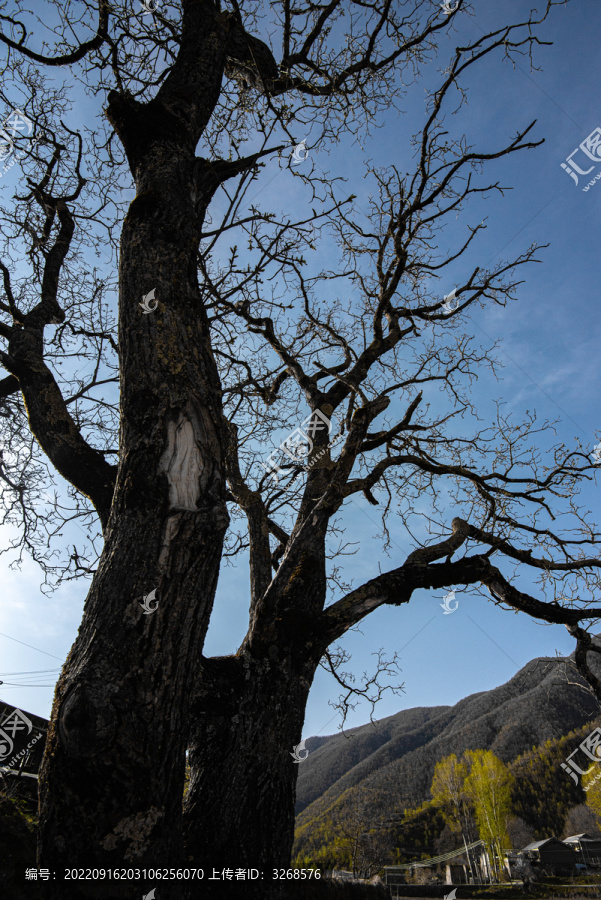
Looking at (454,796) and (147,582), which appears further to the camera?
(454,796)

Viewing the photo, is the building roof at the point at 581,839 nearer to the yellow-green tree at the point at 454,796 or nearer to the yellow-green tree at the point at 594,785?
the yellow-green tree at the point at 594,785

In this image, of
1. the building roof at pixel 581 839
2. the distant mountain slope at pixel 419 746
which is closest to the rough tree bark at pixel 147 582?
the building roof at pixel 581 839

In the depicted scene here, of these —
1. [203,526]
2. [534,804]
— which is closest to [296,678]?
[203,526]

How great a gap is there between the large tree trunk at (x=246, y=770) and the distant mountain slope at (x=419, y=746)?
65295mm

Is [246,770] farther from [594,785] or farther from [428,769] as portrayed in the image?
[428,769]

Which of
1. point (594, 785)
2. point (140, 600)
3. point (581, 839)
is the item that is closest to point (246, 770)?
point (140, 600)

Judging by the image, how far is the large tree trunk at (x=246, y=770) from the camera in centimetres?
204

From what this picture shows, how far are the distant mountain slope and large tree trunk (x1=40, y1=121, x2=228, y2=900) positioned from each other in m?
66.5

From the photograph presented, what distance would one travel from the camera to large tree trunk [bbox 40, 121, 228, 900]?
135cm

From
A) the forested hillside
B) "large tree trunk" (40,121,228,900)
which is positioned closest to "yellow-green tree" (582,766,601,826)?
"large tree trunk" (40,121,228,900)

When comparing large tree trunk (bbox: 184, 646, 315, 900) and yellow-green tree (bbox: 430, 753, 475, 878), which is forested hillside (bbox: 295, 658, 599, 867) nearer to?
yellow-green tree (bbox: 430, 753, 475, 878)

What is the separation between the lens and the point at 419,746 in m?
82.2

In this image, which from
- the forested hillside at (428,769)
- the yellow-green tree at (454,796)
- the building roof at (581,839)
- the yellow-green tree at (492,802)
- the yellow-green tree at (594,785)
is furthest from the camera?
the forested hillside at (428,769)

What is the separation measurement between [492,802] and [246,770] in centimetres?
Answer: 5346
